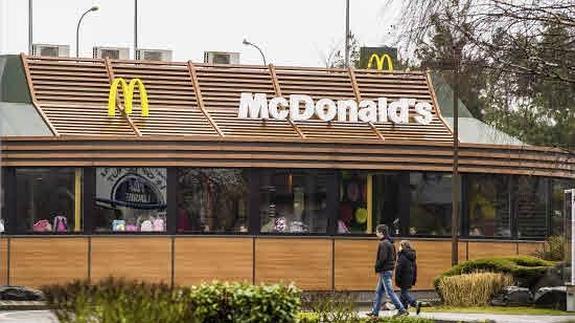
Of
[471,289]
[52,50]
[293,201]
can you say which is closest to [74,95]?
[52,50]

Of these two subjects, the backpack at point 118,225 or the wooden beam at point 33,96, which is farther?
the wooden beam at point 33,96

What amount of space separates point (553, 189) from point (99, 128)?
1242 centimetres

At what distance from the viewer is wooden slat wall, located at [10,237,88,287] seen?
37906 mm

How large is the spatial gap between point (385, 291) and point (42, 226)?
41.5ft

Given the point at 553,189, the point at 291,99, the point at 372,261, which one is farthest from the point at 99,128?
the point at 553,189

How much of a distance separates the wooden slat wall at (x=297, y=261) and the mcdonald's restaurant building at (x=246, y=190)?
4 centimetres

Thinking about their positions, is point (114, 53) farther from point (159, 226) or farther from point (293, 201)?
point (293, 201)

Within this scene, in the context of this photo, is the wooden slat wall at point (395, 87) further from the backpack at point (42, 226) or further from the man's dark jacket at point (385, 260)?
the man's dark jacket at point (385, 260)

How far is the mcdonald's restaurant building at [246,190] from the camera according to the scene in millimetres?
38281

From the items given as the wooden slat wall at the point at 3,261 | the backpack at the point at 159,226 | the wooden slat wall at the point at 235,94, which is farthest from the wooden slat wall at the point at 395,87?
the wooden slat wall at the point at 3,261

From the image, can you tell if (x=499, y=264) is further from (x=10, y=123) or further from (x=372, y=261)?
(x=10, y=123)

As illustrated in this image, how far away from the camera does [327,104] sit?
1667 inches

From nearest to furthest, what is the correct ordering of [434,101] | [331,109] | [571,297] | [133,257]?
[571,297] < [133,257] < [331,109] < [434,101]

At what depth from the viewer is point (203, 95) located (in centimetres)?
4378
